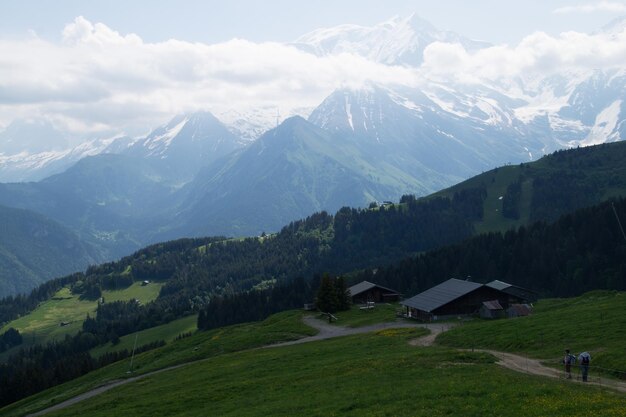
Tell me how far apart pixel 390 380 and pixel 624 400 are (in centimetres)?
1727

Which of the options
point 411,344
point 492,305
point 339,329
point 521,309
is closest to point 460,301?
point 492,305

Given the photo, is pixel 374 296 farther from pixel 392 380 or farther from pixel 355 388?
pixel 355 388

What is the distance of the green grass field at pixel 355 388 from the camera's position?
35531 mm

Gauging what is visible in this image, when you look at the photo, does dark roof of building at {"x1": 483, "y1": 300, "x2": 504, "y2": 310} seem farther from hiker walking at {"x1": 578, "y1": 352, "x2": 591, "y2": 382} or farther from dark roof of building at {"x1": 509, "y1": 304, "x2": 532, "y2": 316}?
hiker walking at {"x1": 578, "y1": 352, "x2": 591, "y2": 382}

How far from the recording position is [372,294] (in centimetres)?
13712

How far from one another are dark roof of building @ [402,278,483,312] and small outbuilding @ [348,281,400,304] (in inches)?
1027

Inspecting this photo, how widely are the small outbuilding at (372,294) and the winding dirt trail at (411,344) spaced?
18706mm

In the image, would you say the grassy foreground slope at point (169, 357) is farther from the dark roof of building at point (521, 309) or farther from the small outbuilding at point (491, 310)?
the dark roof of building at point (521, 309)

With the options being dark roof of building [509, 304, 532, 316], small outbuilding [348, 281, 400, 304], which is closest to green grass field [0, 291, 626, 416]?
dark roof of building [509, 304, 532, 316]

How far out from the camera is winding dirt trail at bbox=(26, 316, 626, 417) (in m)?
45.5

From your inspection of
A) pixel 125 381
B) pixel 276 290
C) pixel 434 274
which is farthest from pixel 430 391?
pixel 276 290

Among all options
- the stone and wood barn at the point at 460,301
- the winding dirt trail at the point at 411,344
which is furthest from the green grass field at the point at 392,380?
the stone and wood barn at the point at 460,301

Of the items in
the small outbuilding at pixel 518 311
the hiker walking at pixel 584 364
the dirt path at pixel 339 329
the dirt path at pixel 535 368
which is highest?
the hiker walking at pixel 584 364

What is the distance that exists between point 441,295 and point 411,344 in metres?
37.1
